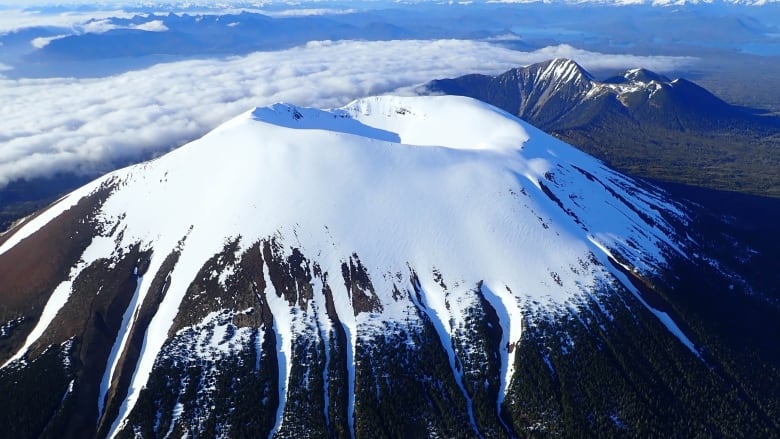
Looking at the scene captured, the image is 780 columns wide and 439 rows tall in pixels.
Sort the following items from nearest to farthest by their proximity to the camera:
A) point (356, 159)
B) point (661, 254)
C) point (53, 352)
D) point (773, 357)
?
point (53, 352)
point (773, 357)
point (661, 254)
point (356, 159)

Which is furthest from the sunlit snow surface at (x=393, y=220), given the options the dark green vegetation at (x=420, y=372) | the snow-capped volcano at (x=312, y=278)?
the dark green vegetation at (x=420, y=372)

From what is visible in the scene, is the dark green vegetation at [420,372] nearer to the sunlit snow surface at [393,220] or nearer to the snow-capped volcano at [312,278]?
the snow-capped volcano at [312,278]

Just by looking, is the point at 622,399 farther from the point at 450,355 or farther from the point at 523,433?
the point at 450,355

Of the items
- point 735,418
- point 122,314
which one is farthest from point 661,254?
point 122,314

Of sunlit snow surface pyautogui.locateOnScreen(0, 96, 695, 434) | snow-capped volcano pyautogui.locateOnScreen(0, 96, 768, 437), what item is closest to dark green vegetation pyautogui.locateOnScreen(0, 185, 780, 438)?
snow-capped volcano pyautogui.locateOnScreen(0, 96, 768, 437)

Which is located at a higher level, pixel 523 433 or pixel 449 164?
pixel 449 164

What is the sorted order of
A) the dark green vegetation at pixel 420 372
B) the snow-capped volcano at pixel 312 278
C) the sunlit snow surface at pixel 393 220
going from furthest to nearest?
the sunlit snow surface at pixel 393 220
the snow-capped volcano at pixel 312 278
the dark green vegetation at pixel 420 372

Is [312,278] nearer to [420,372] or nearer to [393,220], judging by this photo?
[393,220]
